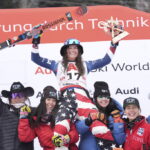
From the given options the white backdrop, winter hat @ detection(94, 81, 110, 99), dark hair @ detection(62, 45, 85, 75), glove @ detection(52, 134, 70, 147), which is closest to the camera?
glove @ detection(52, 134, 70, 147)

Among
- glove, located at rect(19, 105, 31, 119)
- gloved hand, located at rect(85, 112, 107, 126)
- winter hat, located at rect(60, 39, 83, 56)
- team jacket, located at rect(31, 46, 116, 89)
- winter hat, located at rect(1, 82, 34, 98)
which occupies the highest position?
winter hat, located at rect(60, 39, 83, 56)

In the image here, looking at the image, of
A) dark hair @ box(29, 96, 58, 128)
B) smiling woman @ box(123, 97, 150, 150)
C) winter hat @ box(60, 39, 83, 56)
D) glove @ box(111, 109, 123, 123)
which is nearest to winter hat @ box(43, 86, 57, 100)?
dark hair @ box(29, 96, 58, 128)

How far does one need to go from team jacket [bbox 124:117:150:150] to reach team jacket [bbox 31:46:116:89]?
0.63m

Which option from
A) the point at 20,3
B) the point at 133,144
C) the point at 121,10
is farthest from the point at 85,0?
the point at 133,144

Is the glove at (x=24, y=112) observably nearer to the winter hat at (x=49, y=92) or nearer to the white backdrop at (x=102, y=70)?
the winter hat at (x=49, y=92)

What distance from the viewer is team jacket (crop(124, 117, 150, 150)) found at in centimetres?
436

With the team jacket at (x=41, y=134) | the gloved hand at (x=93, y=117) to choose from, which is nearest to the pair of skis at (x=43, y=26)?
the team jacket at (x=41, y=134)

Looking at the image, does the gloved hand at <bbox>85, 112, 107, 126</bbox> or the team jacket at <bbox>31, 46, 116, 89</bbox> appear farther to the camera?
the team jacket at <bbox>31, 46, 116, 89</bbox>

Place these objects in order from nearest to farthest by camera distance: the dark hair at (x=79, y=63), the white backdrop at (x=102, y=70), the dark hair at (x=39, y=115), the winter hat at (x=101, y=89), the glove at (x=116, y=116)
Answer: the glove at (x=116, y=116) → the dark hair at (x=39, y=115) → the dark hair at (x=79, y=63) → the winter hat at (x=101, y=89) → the white backdrop at (x=102, y=70)

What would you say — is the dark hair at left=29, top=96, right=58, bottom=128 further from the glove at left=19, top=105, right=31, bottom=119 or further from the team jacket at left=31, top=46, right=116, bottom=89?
the team jacket at left=31, top=46, right=116, bottom=89

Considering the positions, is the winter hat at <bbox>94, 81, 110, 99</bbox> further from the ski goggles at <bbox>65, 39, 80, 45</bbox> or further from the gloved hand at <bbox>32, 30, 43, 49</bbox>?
the gloved hand at <bbox>32, 30, 43, 49</bbox>

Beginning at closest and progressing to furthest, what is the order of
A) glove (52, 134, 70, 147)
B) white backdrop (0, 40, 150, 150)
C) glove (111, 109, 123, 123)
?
1. glove (52, 134, 70, 147)
2. glove (111, 109, 123, 123)
3. white backdrop (0, 40, 150, 150)

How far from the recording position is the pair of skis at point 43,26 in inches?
190

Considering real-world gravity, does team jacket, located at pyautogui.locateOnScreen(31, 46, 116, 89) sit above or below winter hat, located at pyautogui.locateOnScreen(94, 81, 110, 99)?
above
